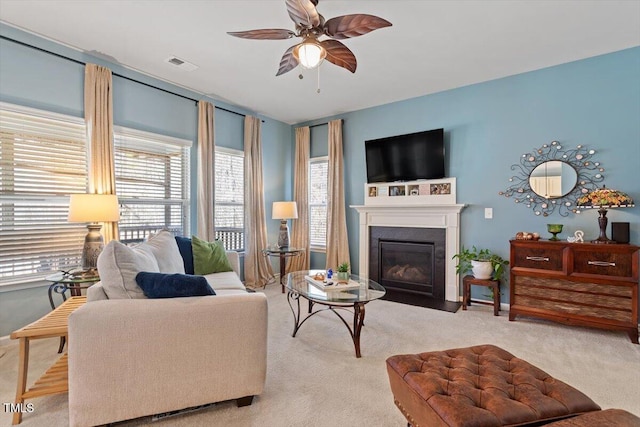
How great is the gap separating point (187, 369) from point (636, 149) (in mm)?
4327

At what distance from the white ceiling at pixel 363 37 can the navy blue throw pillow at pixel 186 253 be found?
6.33ft

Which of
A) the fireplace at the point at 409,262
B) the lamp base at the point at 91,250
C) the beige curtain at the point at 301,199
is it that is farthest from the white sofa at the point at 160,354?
the beige curtain at the point at 301,199

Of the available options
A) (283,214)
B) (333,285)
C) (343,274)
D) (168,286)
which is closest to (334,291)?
(333,285)

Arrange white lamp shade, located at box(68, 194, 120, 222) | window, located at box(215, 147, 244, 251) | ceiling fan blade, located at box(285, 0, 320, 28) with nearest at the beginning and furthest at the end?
ceiling fan blade, located at box(285, 0, 320, 28) → white lamp shade, located at box(68, 194, 120, 222) → window, located at box(215, 147, 244, 251)

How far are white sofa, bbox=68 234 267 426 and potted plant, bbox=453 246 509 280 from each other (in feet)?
9.26

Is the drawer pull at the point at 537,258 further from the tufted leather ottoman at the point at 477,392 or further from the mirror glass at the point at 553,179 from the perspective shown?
the tufted leather ottoman at the point at 477,392

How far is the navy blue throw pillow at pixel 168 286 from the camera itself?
177cm

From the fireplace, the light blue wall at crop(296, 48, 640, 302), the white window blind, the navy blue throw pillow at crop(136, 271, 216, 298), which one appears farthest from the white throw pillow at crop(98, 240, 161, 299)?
the light blue wall at crop(296, 48, 640, 302)

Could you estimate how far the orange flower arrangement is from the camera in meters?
2.96

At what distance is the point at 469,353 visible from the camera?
66.1 inches

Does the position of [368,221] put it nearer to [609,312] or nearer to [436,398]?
[609,312]

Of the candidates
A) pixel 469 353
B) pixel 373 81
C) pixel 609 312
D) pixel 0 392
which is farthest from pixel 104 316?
pixel 609 312

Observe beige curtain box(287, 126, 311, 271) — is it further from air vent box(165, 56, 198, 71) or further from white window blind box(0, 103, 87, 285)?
white window blind box(0, 103, 87, 285)

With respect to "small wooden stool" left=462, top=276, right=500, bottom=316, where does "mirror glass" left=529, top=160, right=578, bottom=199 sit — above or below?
above
